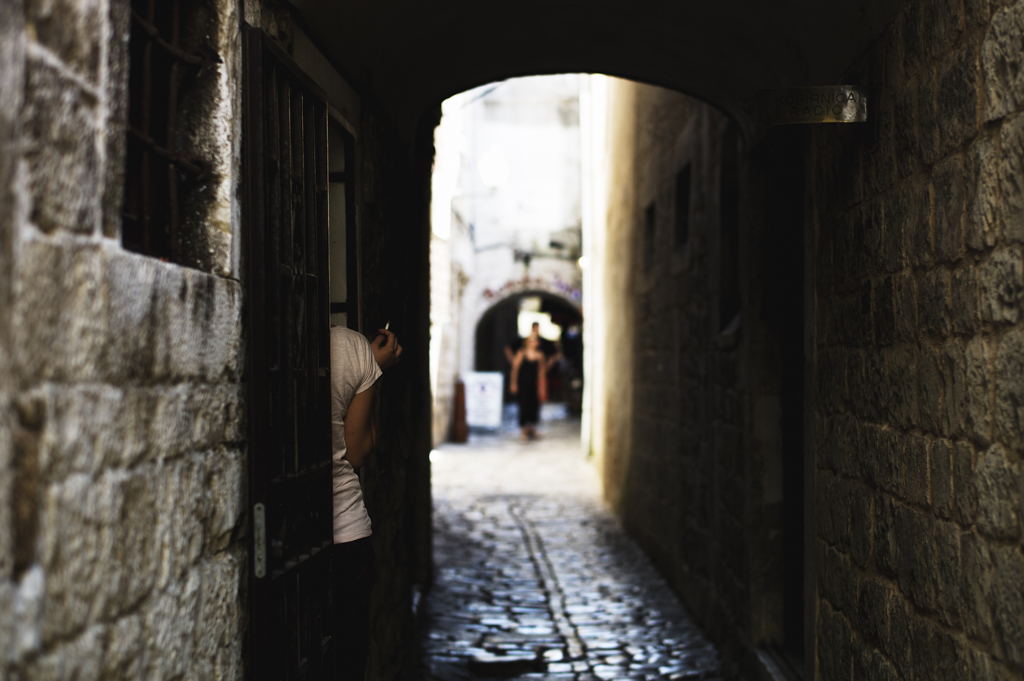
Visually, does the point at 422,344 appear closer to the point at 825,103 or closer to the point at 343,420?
the point at 343,420

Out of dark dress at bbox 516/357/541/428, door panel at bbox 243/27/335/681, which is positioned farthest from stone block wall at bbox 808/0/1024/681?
dark dress at bbox 516/357/541/428

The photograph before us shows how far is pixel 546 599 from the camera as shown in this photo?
5555 mm

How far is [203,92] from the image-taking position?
2.04m

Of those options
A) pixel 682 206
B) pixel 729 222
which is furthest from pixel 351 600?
pixel 682 206

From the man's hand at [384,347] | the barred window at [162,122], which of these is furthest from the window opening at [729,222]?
the barred window at [162,122]

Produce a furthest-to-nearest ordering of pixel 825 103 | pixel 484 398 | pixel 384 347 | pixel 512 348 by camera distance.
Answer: pixel 512 348
pixel 484 398
pixel 384 347
pixel 825 103

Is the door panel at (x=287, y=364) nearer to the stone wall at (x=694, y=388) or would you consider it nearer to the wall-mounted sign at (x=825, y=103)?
the wall-mounted sign at (x=825, y=103)

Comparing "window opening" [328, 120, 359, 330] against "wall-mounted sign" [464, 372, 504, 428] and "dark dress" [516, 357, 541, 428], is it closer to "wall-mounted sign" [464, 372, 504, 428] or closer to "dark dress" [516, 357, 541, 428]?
"dark dress" [516, 357, 541, 428]

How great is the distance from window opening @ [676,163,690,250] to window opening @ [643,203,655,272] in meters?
1.09

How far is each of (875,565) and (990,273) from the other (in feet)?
3.54

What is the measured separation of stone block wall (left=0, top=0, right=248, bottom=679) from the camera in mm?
1176

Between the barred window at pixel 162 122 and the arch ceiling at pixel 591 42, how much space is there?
0.67 meters

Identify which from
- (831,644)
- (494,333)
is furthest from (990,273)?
(494,333)

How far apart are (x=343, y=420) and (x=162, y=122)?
1050mm
